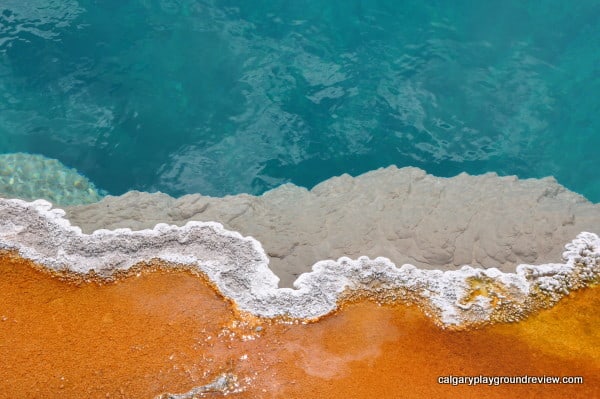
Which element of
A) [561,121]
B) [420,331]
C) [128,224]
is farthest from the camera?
[561,121]

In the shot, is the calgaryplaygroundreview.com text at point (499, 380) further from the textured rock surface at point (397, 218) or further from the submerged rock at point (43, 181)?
the submerged rock at point (43, 181)

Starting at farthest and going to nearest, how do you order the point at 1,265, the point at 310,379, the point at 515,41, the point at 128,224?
the point at 515,41
the point at 128,224
the point at 1,265
the point at 310,379

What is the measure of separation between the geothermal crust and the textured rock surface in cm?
53

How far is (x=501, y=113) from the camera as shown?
25.1 metres

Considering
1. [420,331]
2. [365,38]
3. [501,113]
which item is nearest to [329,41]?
[365,38]

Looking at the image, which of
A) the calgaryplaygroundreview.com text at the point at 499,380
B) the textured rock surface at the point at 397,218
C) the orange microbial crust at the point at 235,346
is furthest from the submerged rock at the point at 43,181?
the calgaryplaygroundreview.com text at the point at 499,380

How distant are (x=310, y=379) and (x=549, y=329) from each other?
7.50 m

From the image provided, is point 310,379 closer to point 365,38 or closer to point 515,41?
point 365,38

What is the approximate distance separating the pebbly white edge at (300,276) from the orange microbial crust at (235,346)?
41 cm

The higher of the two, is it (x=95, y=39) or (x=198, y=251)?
(x=95, y=39)

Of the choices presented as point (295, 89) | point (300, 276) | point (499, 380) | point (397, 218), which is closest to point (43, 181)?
point (295, 89)

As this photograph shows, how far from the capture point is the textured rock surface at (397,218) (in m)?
19.3

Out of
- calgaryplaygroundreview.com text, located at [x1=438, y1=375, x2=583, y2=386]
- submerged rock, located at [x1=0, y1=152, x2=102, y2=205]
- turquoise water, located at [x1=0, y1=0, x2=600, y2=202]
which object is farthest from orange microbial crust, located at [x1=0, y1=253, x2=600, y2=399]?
turquoise water, located at [x1=0, y1=0, x2=600, y2=202]

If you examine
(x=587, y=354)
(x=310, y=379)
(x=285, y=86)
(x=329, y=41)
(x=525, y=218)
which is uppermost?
(x=329, y=41)
